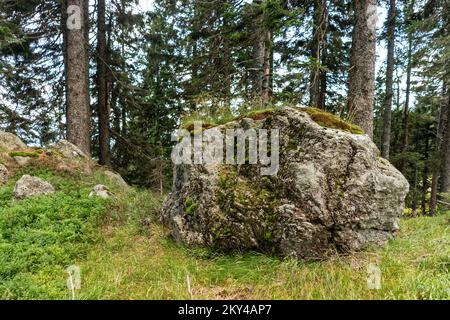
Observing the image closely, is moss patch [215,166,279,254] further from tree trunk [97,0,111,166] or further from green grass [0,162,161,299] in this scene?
tree trunk [97,0,111,166]

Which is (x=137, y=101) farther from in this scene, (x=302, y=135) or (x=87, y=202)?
(x=302, y=135)

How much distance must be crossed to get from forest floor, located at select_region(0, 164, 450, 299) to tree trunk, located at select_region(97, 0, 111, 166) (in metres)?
6.38

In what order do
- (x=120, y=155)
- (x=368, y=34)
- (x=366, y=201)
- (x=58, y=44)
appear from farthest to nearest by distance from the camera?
1. (x=120, y=155)
2. (x=58, y=44)
3. (x=368, y=34)
4. (x=366, y=201)

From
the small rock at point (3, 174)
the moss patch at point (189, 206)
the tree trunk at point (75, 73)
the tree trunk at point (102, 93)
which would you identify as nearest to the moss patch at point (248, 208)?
the moss patch at point (189, 206)

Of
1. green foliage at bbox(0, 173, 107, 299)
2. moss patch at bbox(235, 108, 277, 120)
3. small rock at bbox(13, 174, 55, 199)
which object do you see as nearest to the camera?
green foliage at bbox(0, 173, 107, 299)

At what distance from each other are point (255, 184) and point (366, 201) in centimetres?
143

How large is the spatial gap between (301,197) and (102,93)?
9.94m

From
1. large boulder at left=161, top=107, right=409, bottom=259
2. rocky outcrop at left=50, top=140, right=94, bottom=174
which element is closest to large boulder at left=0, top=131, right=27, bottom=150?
rocky outcrop at left=50, top=140, right=94, bottom=174

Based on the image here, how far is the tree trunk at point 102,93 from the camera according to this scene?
1056 centimetres

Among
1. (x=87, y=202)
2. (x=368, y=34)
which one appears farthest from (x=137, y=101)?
(x=368, y=34)

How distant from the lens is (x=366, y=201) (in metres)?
3.46

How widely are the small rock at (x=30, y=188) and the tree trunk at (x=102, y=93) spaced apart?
531 cm

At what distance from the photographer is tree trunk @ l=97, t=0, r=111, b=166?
1056cm
